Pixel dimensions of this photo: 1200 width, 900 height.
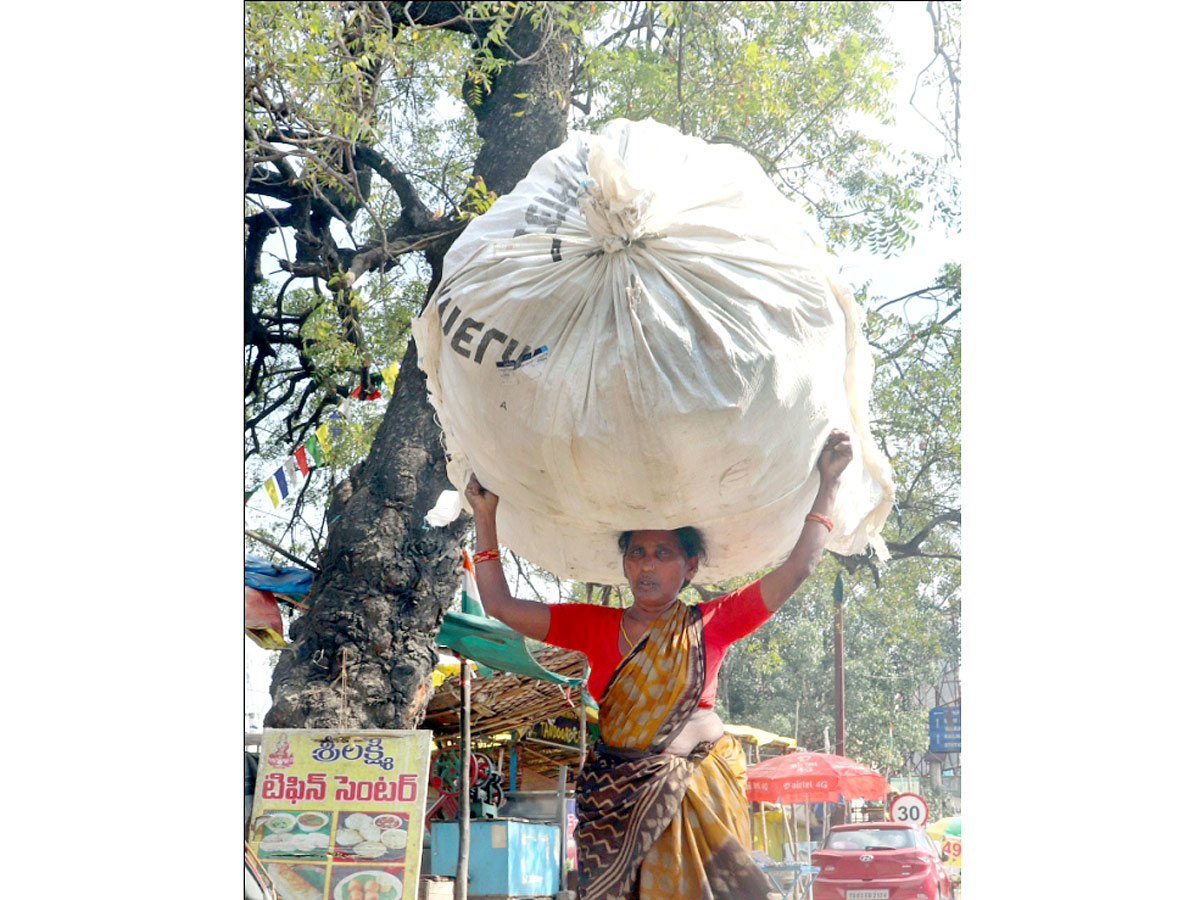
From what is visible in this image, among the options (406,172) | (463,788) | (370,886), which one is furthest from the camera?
(406,172)

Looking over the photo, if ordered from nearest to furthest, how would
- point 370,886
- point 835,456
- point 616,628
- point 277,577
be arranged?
point 835,456, point 616,628, point 370,886, point 277,577

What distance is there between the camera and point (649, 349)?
6.91 ft

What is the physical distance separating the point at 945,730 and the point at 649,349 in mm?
1182

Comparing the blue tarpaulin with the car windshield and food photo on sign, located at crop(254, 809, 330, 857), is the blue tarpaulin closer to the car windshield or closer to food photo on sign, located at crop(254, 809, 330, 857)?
food photo on sign, located at crop(254, 809, 330, 857)

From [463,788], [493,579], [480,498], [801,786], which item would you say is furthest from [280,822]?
[801,786]

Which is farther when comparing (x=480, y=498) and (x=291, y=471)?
(x=291, y=471)

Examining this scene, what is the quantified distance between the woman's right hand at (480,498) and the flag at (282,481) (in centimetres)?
58

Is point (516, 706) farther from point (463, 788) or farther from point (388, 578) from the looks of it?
point (388, 578)

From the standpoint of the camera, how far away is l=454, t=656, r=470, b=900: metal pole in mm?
2713

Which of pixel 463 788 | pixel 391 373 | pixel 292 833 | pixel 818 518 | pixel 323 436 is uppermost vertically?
pixel 391 373

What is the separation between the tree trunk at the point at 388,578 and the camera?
2863 mm
